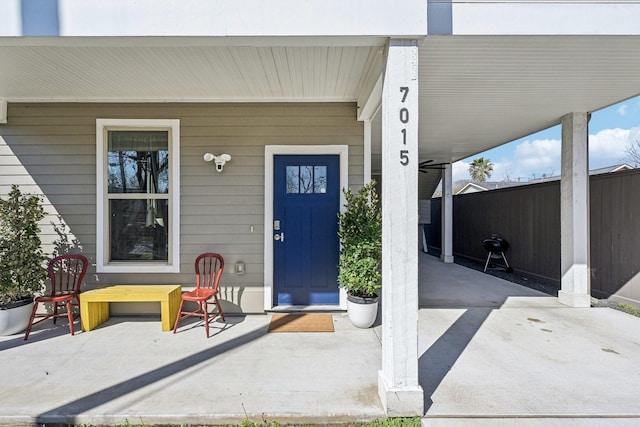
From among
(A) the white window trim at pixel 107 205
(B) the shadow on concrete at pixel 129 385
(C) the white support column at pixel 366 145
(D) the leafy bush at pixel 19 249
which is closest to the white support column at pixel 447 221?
(C) the white support column at pixel 366 145

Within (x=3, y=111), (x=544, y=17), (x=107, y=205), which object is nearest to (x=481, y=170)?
(x=544, y=17)

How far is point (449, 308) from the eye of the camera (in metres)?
4.24

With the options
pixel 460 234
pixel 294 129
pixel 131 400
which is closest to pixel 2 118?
pixel 294 129

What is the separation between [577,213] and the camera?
13.9ft

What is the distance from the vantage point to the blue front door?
398cm

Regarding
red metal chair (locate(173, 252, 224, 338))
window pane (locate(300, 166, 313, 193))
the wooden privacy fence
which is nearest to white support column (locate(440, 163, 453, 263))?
the wooden privacy fence

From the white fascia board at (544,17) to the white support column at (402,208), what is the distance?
1.86ft

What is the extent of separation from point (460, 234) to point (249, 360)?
303 inches

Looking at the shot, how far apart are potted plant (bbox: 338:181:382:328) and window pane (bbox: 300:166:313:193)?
608 mm

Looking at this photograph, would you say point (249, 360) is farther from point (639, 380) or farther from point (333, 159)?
point (639, 380)

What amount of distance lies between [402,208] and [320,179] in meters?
2.01

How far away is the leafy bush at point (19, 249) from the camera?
330 cm

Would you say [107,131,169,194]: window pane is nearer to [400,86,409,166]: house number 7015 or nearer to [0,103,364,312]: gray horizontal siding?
[0,103,364,312]: gray horizontal siding

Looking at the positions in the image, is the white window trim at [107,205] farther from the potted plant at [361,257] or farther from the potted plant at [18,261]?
the potted plant at [361,257]
